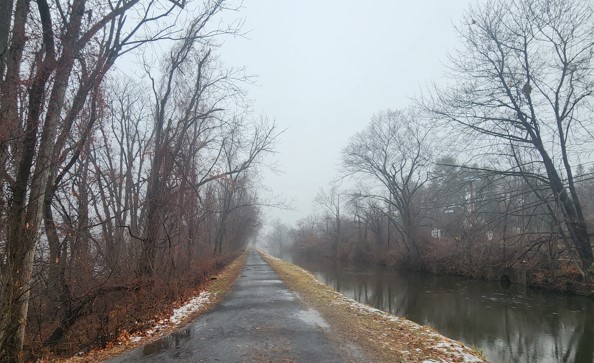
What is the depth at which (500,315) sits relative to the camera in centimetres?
1373

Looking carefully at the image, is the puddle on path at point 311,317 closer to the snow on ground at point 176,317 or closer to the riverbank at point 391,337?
the riverbank at point 391,337

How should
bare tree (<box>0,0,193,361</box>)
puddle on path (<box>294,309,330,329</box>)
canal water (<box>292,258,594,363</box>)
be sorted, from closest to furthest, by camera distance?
bare tree (<box>0,0,193,361</box>) → puddle on path (<box>294,309,330,329</box>) → canal water (<box>292,258,594,363</box>)

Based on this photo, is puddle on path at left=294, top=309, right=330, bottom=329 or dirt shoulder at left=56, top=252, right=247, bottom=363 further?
puddle on path at left=294, top=309, right=330, bottom=329

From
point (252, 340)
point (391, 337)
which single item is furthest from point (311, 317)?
point (252, 340)

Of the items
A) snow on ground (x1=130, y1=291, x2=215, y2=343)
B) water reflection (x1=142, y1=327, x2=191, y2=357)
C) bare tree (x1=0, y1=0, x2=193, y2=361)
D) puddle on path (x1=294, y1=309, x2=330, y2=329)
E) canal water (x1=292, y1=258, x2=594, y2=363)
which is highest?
bare tree (x1=0, y1=0, x2=193, y2=361)

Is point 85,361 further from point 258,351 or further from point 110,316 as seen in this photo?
point 258,351

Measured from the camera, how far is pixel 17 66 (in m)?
6.61

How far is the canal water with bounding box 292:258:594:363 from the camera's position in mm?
9828

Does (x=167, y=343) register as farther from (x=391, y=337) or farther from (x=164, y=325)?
(x=391, y=337)

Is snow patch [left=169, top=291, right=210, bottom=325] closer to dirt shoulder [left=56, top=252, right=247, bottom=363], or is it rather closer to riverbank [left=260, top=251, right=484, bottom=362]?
dirt shoulder [left=56, top=252, right=247, bottom=363]

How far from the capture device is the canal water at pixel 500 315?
387 inches

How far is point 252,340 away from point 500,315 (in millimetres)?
10668

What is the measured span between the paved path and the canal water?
452cm

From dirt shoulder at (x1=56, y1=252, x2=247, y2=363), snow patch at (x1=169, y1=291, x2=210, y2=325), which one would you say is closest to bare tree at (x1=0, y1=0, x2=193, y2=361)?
dirt shoulder at (x1=56, y1=252, x2=247, y2=363)
